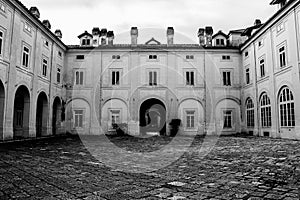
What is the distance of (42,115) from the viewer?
2039 centimetres

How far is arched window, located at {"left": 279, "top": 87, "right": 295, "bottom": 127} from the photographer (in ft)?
52.9

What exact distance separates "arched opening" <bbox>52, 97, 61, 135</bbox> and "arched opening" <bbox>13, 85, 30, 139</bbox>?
10.1 feet

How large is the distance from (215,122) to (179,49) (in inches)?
309

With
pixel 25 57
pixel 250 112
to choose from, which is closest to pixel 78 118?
pixel 25 57

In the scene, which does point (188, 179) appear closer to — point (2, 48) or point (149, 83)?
point (2, 48)

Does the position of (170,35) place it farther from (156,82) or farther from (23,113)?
(23,113)

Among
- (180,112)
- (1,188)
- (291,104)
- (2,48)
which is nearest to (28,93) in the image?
(2,48)

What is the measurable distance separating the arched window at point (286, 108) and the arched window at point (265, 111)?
4.95ft

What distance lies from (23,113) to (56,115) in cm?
556

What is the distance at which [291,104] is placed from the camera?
53.4 ft

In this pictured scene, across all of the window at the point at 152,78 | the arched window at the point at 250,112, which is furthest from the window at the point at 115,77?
the arched window at the point at 250,112

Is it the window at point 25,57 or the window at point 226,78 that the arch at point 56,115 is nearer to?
the window at point 25,57

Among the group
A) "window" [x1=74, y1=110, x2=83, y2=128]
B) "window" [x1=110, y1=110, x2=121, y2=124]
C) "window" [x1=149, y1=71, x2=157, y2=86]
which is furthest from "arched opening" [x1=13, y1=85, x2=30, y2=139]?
"window" [x1=149, y1=71, x2=157, y2=86]

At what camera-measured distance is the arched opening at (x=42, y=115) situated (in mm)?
20200
